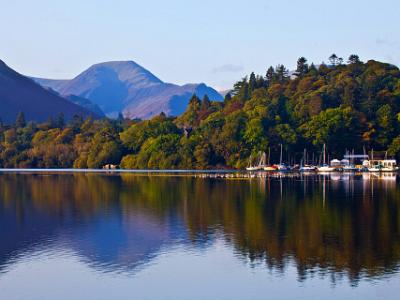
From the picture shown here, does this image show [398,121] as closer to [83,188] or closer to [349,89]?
[349,89]

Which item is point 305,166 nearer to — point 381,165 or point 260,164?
point 260,164

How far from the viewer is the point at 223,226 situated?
4525 centimetres

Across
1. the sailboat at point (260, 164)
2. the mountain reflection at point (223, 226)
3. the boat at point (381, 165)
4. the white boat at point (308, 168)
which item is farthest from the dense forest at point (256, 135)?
the mountain reflection at point (223, 226)

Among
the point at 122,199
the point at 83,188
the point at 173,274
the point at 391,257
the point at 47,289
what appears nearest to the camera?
the point at 47,289

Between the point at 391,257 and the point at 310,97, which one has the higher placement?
the point at 310,97

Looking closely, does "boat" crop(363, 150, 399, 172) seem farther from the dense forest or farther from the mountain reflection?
the mountain reflection

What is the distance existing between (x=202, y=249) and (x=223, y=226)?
8.83 meters

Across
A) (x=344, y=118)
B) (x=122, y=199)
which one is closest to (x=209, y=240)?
(x=122, y=199)

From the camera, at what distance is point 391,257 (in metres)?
33.1

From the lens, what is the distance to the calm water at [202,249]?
27.5 metres

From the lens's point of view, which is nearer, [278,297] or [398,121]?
[278,297]

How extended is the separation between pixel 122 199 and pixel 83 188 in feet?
65.3

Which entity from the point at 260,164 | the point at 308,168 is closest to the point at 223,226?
the point at 308,168

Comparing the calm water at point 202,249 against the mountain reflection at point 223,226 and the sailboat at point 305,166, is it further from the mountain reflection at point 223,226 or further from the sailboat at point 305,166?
the sailboat at point 305,166
